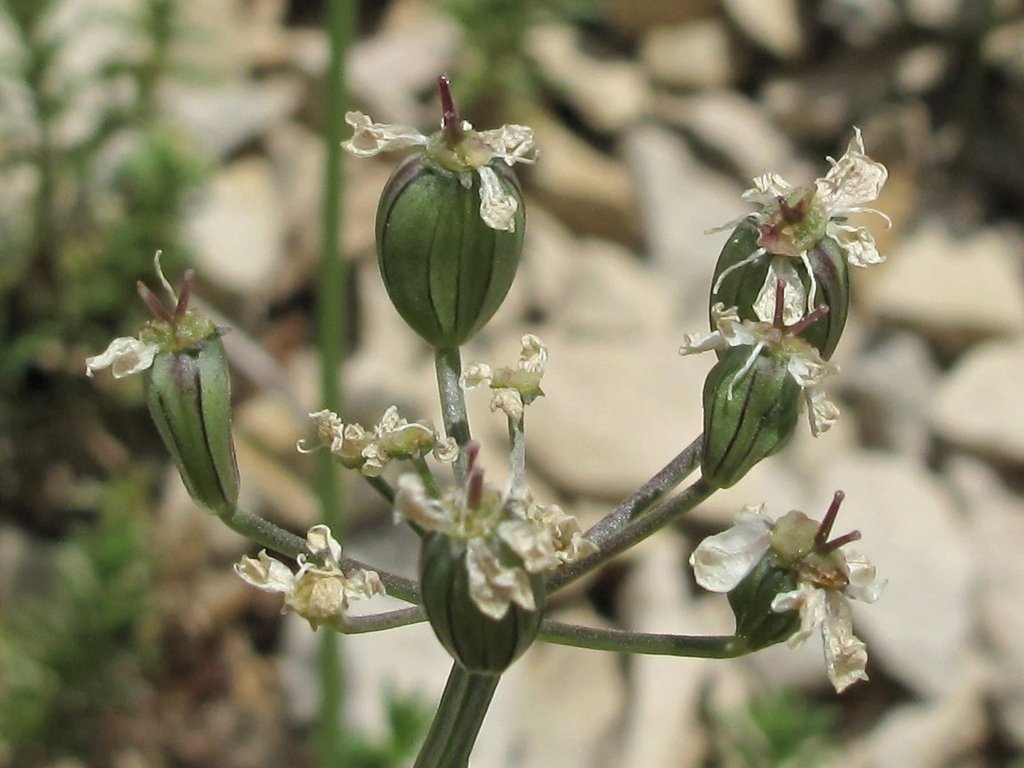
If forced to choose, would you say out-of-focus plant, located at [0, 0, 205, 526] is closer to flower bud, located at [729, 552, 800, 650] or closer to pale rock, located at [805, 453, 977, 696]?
pale rock, located at [805, 453, 977, 696]

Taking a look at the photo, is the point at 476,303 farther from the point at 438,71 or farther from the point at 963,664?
the point at 438,71

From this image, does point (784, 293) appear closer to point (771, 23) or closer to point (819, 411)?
point (819, 411)

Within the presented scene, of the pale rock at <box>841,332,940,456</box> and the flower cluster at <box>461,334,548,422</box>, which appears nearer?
the flower cluster at <box>461,334,548,422</box>

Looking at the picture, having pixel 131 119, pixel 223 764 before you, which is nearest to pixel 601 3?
pixel 131 119

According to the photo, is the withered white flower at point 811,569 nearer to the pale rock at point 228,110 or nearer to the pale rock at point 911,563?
the pale rock at point 911,563

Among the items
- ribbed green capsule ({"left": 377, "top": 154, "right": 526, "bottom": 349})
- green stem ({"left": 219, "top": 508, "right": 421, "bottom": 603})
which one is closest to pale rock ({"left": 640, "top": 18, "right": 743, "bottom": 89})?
ribbed green capsule ({"left": 377, "top": 154, "right": 526, "bottom": 349})

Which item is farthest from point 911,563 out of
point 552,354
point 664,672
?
point 552,354
